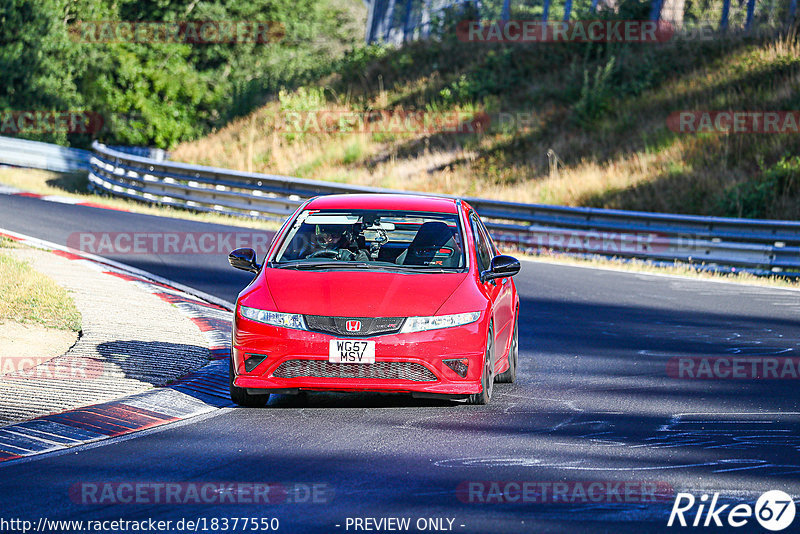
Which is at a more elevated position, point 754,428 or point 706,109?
point 706,109

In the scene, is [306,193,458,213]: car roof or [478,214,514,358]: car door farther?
[306,193,458,213]: car roof

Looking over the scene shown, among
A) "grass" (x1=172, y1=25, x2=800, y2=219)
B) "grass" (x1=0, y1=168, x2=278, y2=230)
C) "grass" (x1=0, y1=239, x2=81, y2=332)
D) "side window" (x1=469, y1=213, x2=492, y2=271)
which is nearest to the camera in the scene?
"side window" (x1=469, y1=213, x2=492, y2=271)

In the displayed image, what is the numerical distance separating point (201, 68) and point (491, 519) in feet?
172

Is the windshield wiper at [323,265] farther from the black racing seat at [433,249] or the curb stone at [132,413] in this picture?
the curb stone at [132,413]

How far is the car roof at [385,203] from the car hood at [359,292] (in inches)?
39.6

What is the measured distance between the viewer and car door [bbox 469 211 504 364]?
29.1ft

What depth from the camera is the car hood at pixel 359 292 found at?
8125 mm

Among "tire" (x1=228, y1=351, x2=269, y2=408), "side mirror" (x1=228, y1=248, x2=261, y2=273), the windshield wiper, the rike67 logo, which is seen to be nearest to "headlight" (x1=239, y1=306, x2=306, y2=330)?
"tire" (x1=228, y1=351, x2=269, y2=408)

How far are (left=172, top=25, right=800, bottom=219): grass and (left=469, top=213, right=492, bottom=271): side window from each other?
579 inches

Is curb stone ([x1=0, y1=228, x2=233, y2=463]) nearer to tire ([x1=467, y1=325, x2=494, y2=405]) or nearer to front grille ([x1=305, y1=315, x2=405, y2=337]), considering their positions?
front grille ([x1=305, y1=315, x2=405, y2=337])

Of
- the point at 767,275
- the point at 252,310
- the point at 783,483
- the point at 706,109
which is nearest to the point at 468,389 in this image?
the point at 252,310

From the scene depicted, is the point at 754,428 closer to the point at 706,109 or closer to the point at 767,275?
the point at 767,275

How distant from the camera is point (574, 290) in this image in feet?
53.6

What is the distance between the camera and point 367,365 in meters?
7.98
